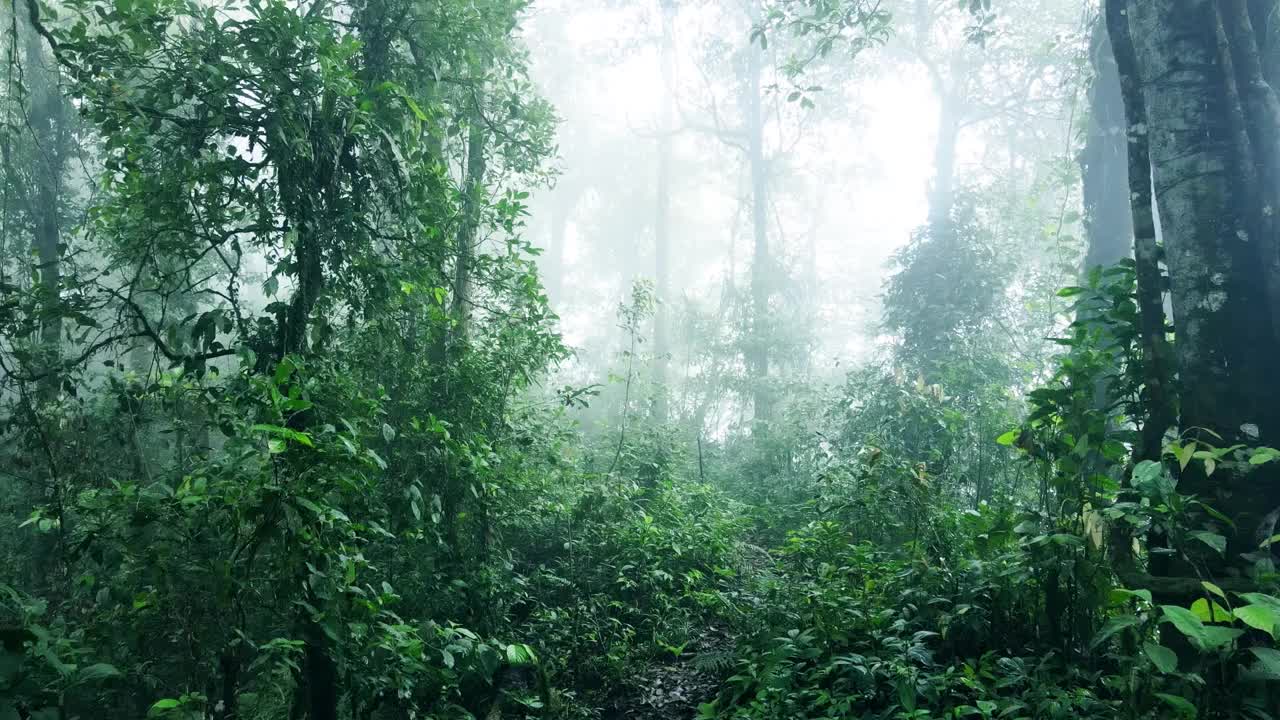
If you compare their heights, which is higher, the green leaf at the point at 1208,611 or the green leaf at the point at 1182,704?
the green leaf at the point at 1208,611

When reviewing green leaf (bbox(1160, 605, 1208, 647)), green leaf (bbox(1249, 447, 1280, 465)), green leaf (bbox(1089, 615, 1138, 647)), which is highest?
green leaf (bbox(1249, 447, 1280, 465))

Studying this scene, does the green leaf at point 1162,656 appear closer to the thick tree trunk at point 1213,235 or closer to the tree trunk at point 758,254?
the thick tree trunk at point 1213,235

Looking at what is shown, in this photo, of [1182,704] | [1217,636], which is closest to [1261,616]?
[1217,636]

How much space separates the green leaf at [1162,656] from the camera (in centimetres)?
229

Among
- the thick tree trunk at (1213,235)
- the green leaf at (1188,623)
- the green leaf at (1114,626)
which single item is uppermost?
the thick tree trunk at (1213,235)

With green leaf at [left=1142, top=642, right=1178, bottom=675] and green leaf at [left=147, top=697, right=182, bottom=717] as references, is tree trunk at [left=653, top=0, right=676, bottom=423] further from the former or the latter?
green leaf at [left=1142, top=642, right=1178, bottom=675]

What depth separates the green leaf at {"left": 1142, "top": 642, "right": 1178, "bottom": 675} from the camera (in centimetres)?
229

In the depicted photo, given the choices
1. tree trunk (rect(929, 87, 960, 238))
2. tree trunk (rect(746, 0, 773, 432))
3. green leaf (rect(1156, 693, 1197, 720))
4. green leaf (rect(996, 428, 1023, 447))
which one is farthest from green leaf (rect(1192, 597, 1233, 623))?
tree trunk (rect(929, 87, 960, 238))

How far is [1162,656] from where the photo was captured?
2326mm

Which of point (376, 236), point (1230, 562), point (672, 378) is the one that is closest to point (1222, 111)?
point (1230, 562)

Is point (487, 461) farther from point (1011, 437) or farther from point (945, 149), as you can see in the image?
point (945, 149)

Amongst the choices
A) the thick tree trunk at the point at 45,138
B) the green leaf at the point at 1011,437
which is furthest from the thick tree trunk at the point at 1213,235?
the thick tree trunk at the point at 45,138

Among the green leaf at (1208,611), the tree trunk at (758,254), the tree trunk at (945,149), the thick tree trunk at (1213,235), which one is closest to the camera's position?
the green leaf at (1208,611)

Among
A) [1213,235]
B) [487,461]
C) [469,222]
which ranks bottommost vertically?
[487,461]
